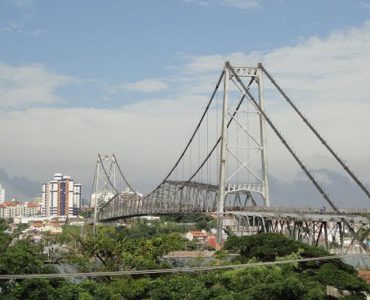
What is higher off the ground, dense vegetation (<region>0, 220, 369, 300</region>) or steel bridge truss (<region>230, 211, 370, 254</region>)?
steel bridge truss (<region>230, 211, 370, 254</region>)

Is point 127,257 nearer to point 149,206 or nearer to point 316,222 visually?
point 316,222

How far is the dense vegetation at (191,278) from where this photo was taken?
1886cm

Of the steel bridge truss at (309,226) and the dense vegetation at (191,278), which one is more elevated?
the steel bridge truss at (309,226)

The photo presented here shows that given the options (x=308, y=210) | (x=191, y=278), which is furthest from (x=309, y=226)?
(x=191, y=278)

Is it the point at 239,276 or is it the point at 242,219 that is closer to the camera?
the point at 239,276

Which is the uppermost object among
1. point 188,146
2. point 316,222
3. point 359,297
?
point 188,146

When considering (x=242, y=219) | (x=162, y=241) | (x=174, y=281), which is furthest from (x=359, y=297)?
(x=242, y=219)

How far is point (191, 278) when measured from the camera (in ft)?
68.4

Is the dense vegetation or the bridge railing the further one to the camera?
the bridge railing

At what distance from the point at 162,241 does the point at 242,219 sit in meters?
9.06

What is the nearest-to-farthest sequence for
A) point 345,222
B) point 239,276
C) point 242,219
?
point 239,276 → point 345,222 → point 242,219

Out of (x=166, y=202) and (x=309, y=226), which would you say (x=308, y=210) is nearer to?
(x=309, y=226)

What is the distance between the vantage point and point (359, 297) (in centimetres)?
2195

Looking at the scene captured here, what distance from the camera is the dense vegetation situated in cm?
1886
